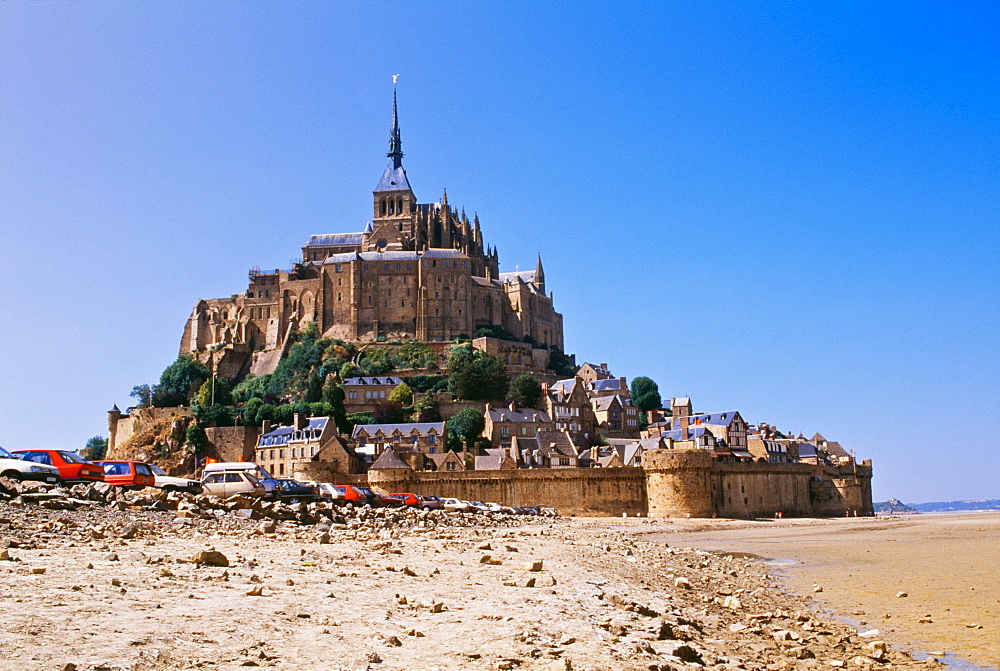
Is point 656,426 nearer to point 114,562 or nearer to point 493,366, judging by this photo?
point 493,366

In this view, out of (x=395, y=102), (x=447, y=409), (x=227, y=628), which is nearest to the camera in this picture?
(x=227, y=628)

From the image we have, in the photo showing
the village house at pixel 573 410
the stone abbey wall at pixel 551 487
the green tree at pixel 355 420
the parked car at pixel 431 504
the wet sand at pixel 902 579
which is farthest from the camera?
the village house at pixel 573 410

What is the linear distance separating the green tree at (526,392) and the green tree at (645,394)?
14986 millimetres

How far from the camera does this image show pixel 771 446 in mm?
76500

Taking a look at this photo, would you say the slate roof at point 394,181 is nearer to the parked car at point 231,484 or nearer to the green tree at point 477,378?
the green tree at point 477,378

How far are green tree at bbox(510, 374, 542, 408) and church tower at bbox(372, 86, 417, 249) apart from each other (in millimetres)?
32578

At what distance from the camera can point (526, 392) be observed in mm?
94500

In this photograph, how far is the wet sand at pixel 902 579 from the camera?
14.7 meters

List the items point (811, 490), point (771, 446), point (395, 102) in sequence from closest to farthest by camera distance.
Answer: point (811, 490), point (771, 446), point (395, 102)

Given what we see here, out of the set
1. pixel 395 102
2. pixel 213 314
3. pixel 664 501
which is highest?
pixel 395 102

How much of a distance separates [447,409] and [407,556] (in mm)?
73048

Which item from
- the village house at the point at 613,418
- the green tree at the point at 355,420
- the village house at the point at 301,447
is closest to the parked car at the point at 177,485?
the village house at the point at 301,447

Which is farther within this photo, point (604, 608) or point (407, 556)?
point (407, 556)

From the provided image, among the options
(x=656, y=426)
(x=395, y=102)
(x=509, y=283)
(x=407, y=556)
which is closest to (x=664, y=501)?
(x=656, y=426)
